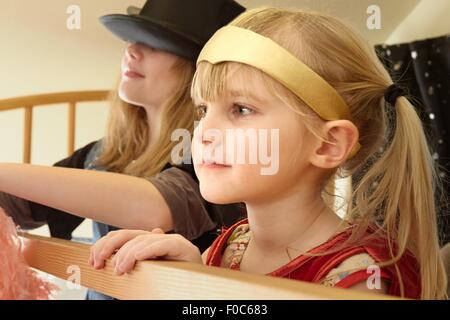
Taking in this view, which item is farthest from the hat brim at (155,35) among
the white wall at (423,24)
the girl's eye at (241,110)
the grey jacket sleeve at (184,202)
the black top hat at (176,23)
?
the white wall at (423,24)

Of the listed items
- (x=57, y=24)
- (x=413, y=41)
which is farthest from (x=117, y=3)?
(x=413, y=41)

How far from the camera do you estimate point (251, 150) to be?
537mm

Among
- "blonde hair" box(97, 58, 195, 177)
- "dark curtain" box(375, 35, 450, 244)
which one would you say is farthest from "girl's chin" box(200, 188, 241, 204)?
"dark curtain" box(375, 35, 450, 244)

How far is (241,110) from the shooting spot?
0.55 meters

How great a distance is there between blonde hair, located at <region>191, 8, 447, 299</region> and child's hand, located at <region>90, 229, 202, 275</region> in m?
0.15

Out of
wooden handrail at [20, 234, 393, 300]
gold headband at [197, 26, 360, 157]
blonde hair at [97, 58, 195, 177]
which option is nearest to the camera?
wooden handrail at [20, 234, 393, 300]

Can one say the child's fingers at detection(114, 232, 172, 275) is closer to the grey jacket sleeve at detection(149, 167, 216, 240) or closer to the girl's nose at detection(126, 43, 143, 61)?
the grey jacket sleeve at detection(149, 167, 216, 240)

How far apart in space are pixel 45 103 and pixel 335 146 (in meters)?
0.66

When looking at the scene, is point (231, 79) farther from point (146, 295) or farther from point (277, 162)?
point (146, 295)

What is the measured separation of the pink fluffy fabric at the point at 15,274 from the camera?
0.50 metres

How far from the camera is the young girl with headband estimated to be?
0.54m

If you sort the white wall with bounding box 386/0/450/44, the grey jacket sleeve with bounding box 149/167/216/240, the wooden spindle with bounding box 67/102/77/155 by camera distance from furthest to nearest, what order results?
1. the wooden spindle with bounding box 67/102/77/155
2. the white wall with bounding box 386/0/450/44
3. the grey jacket sleeve with bounding box 149/167/216/240
